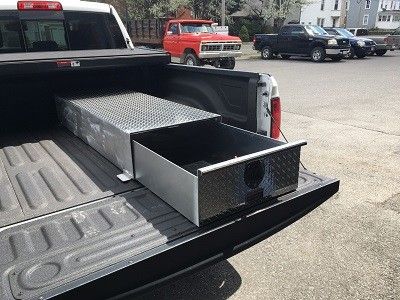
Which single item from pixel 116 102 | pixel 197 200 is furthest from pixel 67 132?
pixel 197 200

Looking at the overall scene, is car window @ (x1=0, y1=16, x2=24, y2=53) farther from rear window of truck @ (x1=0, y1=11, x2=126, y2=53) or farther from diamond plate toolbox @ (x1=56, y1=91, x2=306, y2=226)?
diamond plate toolbox @ (x1=56, y1=91, x2=306, y2=226)

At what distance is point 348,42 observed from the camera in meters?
20.1

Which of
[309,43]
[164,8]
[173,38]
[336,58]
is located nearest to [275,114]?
[173,38]

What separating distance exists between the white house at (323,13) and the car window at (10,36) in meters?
64.7

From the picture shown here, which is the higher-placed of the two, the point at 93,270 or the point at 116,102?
the point at 116,102

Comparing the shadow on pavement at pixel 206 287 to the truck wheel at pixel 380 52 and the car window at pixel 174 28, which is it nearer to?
the car window at pixel 174 28

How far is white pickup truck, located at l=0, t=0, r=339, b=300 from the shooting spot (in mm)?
1824

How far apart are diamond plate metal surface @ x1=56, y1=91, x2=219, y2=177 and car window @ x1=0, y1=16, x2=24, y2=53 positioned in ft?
2.83

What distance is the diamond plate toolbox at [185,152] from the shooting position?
6.66ft

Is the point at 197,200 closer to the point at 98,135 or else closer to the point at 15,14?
the point at 98,135

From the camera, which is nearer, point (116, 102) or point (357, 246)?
point (357, 246)

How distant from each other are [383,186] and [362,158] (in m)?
1.09

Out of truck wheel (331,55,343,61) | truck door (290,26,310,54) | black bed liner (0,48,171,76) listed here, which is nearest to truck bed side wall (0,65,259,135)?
black bed liner (0,48,171,76)

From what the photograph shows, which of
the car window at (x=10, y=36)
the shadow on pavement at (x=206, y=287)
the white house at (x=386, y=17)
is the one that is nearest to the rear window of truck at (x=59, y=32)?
the car window at (x=10, y=36)
